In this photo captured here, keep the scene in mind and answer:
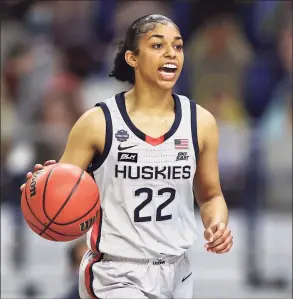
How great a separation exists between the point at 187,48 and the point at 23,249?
214 cm

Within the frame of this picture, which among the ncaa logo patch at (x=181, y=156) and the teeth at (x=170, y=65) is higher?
the teeth at (x=170, y=65)

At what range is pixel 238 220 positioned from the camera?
842 cm

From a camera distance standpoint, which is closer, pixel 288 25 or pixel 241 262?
pixel 241 262

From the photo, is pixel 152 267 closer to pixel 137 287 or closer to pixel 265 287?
pixel 137 287

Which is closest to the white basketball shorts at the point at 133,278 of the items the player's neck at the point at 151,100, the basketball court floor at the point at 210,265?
the player's neck at the point at 151,100

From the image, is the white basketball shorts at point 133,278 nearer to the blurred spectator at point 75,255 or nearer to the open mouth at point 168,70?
the open mouth at point 168,70

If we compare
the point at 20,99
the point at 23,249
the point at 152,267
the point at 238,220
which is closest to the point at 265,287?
the point at 238,220

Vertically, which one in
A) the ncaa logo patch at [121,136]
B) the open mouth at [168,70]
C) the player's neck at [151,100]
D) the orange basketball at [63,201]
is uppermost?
the open mouth at [168,70]

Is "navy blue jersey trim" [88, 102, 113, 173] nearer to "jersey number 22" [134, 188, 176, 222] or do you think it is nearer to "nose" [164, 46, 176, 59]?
"jersey number 22" [134, 188, 176, 222]

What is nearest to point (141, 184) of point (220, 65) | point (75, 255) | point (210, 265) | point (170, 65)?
point (170, 65)

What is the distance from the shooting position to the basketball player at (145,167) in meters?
4.66

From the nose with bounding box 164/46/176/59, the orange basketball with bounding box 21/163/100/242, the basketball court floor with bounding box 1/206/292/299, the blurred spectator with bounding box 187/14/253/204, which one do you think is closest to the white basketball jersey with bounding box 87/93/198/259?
the orange basketball with bounding box 21/163/100/242

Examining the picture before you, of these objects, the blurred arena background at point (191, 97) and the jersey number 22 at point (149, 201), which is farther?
the blurred arena background at point (191, 97)

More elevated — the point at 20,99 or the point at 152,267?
the point at 20,99
